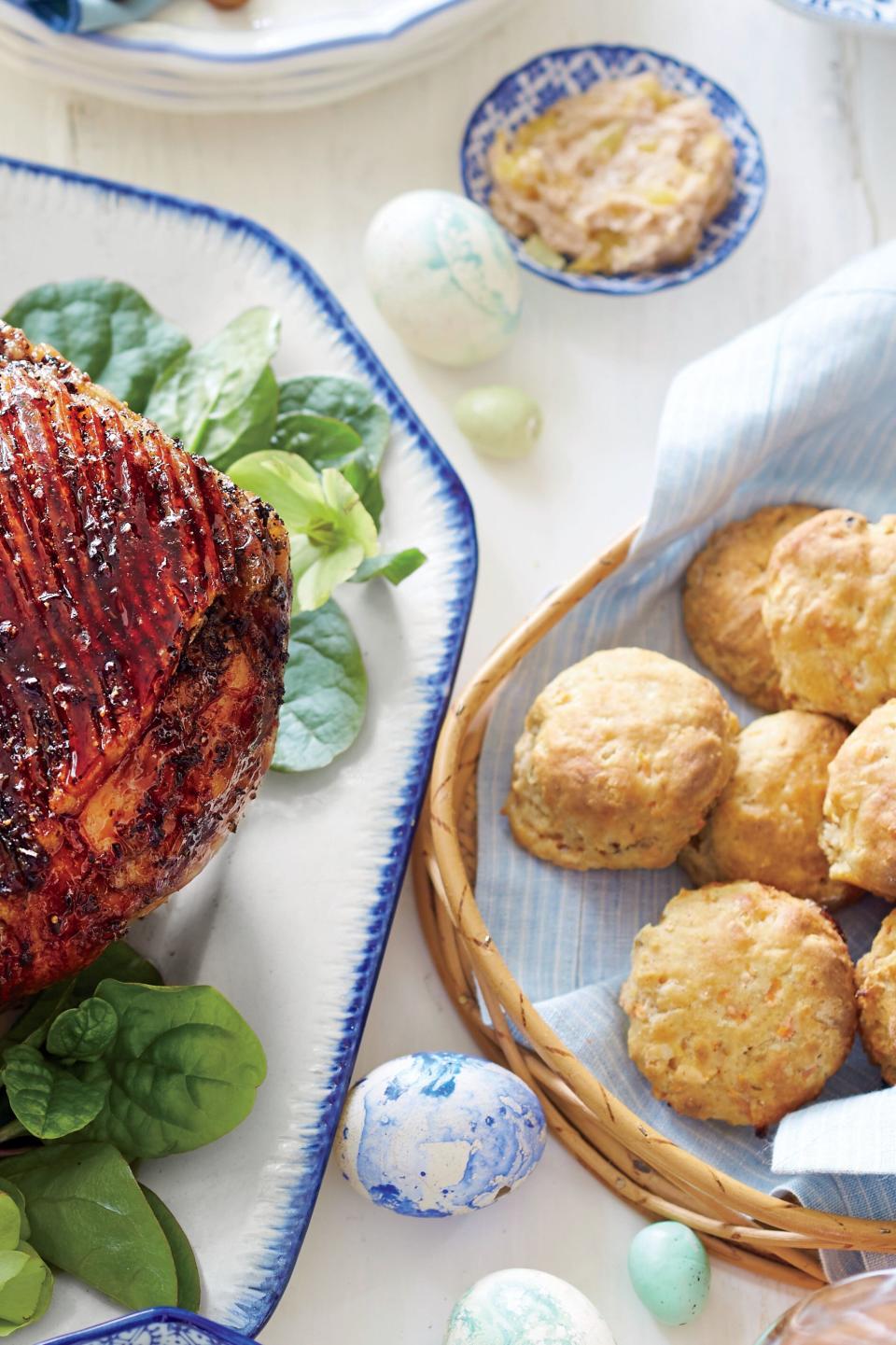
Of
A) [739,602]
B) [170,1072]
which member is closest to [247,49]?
[739,602]

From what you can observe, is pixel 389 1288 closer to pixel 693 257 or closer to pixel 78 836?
pixel 78 836

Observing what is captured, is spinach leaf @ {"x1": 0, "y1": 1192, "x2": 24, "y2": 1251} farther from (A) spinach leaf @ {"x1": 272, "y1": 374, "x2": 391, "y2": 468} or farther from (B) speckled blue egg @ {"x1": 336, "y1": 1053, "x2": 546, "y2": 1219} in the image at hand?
(A) spinach leaf @ {"x1": 272, "y1": 374, "x2": 391, "y2": 468}

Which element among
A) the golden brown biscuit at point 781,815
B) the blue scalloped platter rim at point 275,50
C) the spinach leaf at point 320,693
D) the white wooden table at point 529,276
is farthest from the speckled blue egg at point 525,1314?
the blue scalloped platter rim at point 275,50

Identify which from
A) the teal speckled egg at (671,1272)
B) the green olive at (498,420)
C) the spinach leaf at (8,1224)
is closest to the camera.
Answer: the spinach leaf at (8,1224)

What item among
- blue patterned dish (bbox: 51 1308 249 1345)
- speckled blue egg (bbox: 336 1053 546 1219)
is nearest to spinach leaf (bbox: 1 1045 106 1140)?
blue patterned dish (bbox: 51 1308 249 1345)

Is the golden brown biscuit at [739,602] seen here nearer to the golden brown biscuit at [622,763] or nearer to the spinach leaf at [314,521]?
the golden brown biscuit at [622,763]
